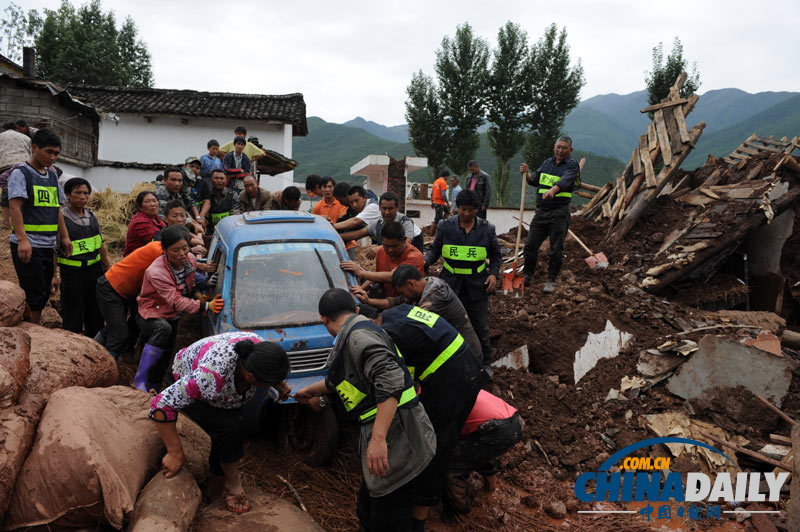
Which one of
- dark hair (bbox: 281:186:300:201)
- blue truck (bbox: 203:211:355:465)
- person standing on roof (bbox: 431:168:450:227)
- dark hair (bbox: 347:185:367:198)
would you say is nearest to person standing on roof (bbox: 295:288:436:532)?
blue truck (bbox: 203:211:355:465)

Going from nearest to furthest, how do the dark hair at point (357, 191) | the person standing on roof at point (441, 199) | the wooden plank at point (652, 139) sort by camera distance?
the dark hair at point (357, 191) < the wooden plank at point (652, 139) < the person standing on roof at point (441, 199)

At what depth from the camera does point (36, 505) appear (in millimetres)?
2553

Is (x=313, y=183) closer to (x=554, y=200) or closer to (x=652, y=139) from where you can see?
(x=554, y=200)

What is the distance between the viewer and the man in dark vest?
432cm

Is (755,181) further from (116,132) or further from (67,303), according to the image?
(116,132)

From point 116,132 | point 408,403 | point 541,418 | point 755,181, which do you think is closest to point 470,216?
point 541,418

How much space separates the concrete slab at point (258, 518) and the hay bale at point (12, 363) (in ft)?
4.18

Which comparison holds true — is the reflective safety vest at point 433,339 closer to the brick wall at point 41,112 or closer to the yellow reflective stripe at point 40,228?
the yellow reflective stripe at point 40,228

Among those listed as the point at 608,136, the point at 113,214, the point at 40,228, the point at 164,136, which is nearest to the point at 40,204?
the point at 40,228

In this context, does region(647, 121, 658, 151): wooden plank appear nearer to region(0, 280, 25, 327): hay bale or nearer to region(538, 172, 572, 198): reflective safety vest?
region(538, 172, 572, 198): reflective safety vest

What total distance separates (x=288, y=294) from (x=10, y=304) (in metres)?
2.13

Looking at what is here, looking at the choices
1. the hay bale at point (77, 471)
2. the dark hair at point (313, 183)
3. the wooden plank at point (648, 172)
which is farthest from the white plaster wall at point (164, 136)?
the hay bale at point (77, 471)

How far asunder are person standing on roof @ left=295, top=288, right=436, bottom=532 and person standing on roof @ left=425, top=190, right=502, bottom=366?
2.58 m

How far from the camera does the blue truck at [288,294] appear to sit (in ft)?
12.6
